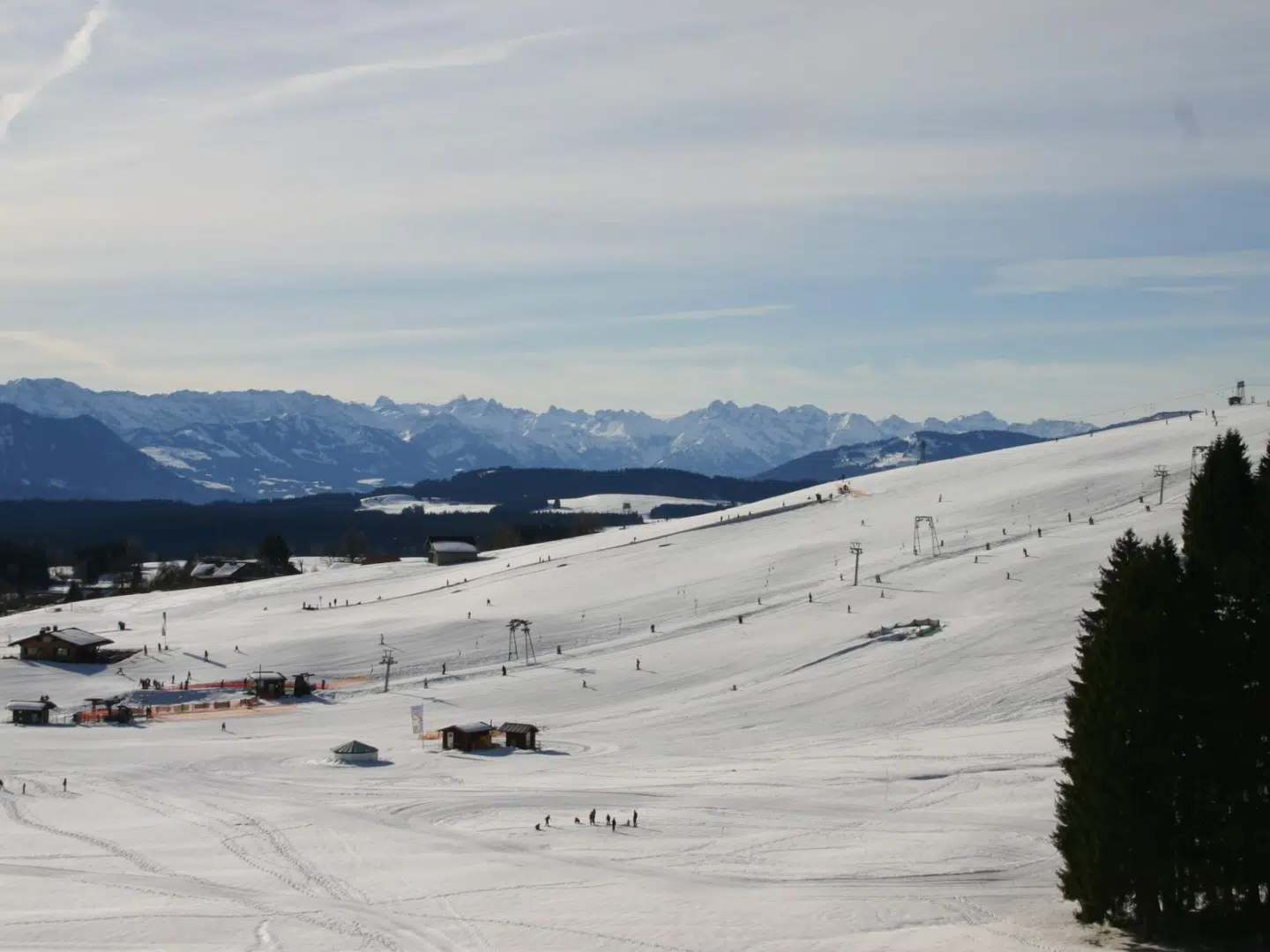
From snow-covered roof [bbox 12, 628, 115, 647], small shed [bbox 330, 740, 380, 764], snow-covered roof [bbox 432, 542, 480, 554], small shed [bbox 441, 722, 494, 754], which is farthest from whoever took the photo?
snow-covered roof [bbox 432, 542, 480, 554]

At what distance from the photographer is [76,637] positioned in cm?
8819

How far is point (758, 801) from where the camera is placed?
153 feet

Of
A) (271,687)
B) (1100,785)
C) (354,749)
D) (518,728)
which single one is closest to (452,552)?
(271,687)

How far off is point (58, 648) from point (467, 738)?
40491 mm

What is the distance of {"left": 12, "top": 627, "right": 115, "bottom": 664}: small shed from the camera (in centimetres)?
8700

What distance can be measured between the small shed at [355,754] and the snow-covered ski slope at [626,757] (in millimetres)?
1417

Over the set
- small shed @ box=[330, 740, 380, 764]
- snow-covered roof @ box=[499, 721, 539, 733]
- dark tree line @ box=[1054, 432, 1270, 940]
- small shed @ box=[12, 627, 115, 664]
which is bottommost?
small shed @ box=[330, 740, 380, 764]

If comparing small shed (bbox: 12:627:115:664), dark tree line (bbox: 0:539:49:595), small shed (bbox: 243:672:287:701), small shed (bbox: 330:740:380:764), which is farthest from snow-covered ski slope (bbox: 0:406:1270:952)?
dark tree line (bbox: 0:539:49:595)

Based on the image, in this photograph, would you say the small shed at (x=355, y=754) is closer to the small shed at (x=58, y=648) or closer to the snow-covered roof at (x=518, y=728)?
the snow-covered roof at (x=518, y=728)

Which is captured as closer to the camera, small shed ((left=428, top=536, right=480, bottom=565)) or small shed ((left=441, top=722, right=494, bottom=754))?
small shed ((left=441, top=722, right=494, bottom=754))

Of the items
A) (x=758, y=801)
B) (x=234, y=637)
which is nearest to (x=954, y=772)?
(x=758, y=801)

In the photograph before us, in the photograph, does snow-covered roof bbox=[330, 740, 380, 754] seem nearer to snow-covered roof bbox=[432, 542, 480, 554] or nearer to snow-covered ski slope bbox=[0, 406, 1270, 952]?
snow-covered ski slope bbox=[0, 406, 1270, 952]

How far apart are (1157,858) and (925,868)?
32.8ft

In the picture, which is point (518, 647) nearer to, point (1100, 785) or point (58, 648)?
point (58, 648)
